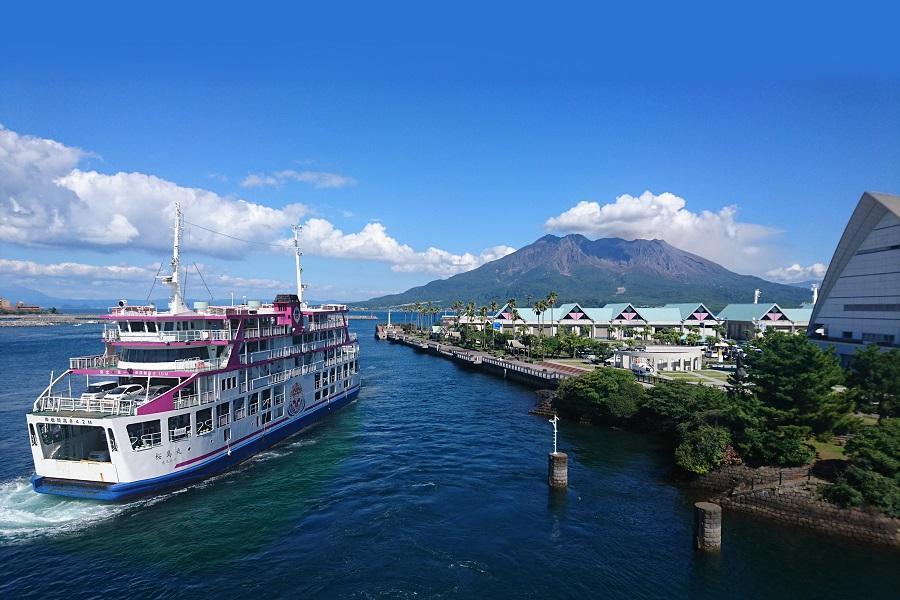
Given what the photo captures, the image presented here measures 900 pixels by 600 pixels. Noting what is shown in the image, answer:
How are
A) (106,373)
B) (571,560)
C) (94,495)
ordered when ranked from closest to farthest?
(571,560)
(94,495)
(106,373)

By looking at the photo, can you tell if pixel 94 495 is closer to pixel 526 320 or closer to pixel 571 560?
pixel 571 560

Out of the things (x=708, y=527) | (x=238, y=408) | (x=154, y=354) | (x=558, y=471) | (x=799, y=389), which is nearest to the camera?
(x=708, y=527)

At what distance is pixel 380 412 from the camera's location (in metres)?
57.8

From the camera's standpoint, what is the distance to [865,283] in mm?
67688

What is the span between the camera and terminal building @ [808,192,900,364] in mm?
63062

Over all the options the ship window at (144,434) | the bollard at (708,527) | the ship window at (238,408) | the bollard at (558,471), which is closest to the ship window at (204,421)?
the ship window at (238,408)

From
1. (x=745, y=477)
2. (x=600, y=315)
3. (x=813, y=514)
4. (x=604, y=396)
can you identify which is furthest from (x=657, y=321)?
(x=813, y=514)

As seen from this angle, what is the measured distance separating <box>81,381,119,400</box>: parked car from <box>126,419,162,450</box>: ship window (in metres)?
3.98

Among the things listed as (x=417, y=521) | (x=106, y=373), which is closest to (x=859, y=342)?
(x=417, y=521)

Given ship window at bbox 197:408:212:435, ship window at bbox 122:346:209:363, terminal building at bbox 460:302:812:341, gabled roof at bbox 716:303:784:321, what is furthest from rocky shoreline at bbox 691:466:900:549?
gabled roof at bbox 716:303:784:321

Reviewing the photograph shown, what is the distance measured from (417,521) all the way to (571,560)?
363 inches

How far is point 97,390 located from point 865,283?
297 ft

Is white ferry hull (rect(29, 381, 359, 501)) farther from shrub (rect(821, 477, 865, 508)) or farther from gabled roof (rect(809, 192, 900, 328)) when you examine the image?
gabled roof (rect(809, 192, 900, 328))

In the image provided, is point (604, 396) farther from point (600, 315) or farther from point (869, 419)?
Answer: point (600, 315)
